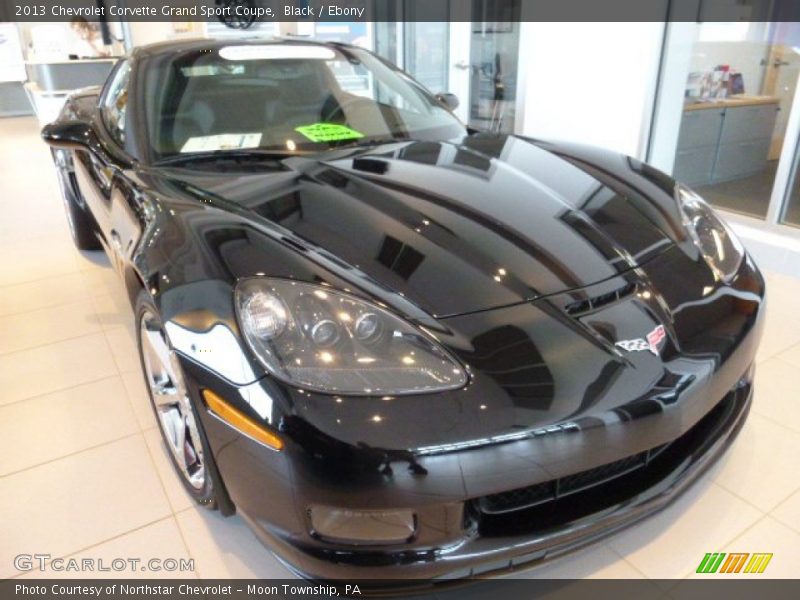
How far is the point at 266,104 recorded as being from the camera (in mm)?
1757

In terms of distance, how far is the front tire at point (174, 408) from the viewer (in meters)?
1.14

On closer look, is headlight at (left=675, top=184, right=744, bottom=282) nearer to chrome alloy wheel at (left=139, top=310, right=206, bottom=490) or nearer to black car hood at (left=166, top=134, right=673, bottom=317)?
black car hood at (left=166, top=134, right=673, bottom=317)

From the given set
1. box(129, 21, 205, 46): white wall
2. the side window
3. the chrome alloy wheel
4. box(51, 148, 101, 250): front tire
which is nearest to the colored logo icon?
the chrome alloy wheel

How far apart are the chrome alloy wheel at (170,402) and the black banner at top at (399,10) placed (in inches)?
120

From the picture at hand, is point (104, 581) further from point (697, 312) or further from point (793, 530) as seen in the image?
point (793, 530)

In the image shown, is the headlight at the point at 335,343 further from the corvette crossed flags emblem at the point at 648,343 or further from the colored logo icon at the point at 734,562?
the colored logo icon at the point at 734,562

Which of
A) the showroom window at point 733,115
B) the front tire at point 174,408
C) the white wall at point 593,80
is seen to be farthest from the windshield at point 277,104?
the showroom window at point 733,115

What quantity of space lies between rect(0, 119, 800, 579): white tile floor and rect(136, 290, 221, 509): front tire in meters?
0.11

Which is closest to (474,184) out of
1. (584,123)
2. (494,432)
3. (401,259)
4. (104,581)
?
(401,259)

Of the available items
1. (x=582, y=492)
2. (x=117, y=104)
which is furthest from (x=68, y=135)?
(x=582, y=492)

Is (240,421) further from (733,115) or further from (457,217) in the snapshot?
(733,115)

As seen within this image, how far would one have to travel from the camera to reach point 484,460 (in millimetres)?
878

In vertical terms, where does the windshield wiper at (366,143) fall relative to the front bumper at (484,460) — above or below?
above

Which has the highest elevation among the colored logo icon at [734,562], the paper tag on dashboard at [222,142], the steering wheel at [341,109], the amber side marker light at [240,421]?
the steering wheel at [341,109]
